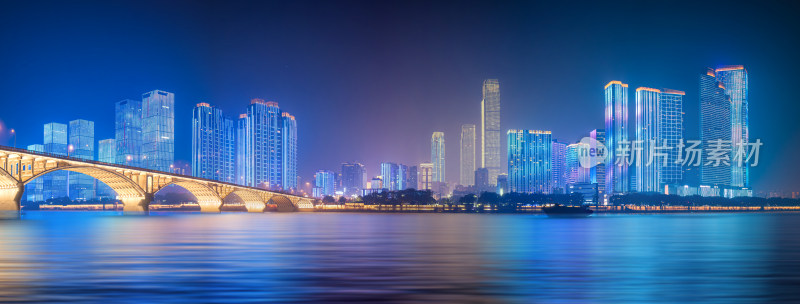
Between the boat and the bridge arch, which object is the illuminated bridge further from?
the boat

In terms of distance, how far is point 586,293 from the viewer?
16.0 meters

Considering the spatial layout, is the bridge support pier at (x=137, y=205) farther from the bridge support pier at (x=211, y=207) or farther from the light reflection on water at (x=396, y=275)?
the light reflection on water at (x=396, y=275)

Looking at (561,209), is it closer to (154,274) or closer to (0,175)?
(0,175)

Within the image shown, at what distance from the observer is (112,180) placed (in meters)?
136

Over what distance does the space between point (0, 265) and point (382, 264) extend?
578 inches

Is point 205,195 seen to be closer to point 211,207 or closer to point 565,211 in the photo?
point 211,207

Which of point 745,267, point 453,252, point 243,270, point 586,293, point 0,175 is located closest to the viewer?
point 586,293

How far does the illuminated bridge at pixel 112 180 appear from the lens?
97438 millimetres

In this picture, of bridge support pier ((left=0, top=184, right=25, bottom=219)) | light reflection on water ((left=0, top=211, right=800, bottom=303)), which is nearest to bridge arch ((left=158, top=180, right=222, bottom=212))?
bridge support pier ((left=0, top=184, right=25, bottom=219))

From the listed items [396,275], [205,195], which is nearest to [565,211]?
[205,195]

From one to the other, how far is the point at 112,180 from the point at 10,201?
127 ft

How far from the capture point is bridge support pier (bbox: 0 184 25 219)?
96.0 meters

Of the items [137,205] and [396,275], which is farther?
[137,205]

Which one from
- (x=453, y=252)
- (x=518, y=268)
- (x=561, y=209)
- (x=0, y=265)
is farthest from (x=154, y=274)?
(x=561, y=209)
